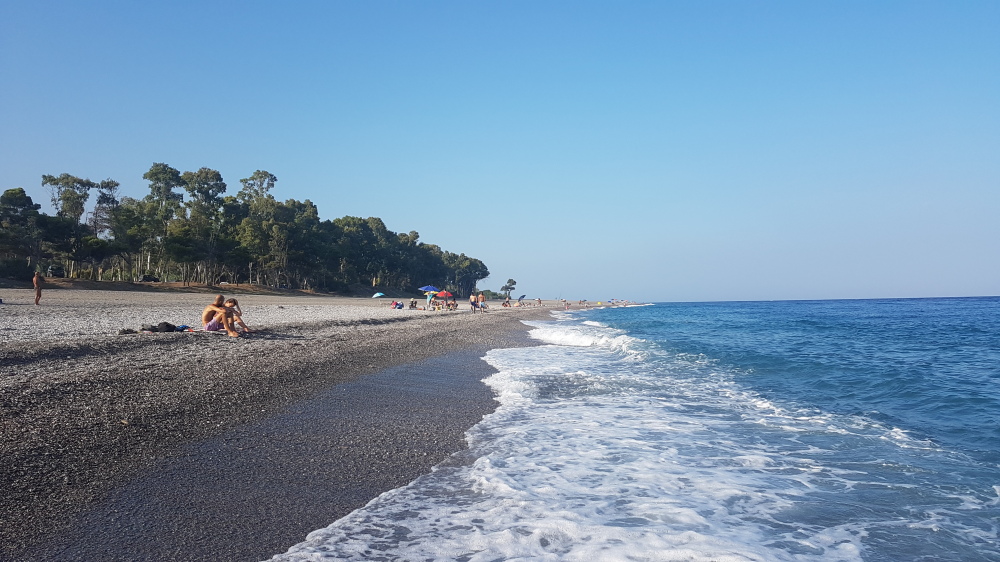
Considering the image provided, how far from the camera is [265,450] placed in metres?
6.15

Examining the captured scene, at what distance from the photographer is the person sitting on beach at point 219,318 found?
1602 cm

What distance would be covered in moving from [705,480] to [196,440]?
220 inches

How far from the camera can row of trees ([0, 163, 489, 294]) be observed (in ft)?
162

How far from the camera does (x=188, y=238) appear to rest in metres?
56.7

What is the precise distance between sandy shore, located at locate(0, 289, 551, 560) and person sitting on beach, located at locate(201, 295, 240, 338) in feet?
7.86

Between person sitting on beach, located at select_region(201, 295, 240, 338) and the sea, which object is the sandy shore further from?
person sitting on beach, located at select_region(201, 295, 240, 338)

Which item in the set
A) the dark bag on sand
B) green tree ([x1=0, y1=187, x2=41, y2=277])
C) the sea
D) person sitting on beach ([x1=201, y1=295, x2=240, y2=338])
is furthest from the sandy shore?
green tree ([x1=0, y1=187, x2=41, y2=277])

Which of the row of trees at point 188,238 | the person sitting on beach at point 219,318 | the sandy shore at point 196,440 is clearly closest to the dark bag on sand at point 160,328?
the person sitting on beach at point 219,318

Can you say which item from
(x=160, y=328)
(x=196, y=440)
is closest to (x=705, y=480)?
(x=196, y=440)

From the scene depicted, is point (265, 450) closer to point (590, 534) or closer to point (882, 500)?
point (590, 534)

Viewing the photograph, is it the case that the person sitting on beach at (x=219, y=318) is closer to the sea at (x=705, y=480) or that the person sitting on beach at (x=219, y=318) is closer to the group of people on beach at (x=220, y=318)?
the group of people on beach at (x=220, y=318)

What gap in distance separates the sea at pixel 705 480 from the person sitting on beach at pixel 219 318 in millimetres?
8610

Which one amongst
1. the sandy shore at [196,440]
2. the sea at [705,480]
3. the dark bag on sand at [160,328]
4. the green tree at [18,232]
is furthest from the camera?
A: the green tree at [18,232]

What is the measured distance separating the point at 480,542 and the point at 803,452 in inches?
194
